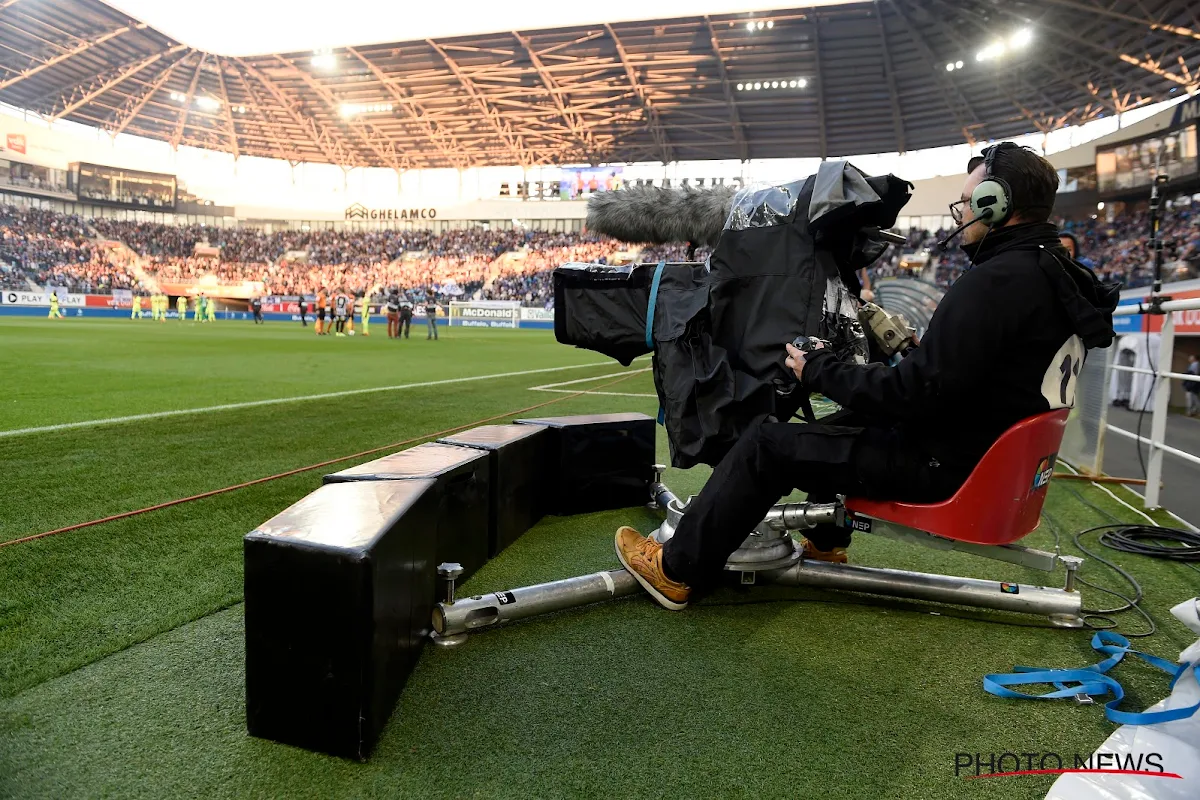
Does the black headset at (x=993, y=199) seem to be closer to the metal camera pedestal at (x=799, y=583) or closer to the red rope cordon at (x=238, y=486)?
the metal camera pedestal at (x=799, y=583)

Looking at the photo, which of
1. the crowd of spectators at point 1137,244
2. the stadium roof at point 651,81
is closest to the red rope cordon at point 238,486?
the crowd of spectators at point 1137,244

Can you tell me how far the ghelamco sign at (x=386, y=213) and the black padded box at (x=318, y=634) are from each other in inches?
2131

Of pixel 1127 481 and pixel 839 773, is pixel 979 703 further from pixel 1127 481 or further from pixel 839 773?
pixel 1127 481

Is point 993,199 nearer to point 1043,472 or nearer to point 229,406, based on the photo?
point 1043,472

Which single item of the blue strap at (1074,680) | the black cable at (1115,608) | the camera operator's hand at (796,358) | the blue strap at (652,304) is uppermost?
the blue strap at (652,304)

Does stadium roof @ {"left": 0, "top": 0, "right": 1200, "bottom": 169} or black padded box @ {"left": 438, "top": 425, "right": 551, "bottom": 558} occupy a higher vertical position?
stadium roof @ {"left": 0, "top": 0, "right": 1200, "bottom": 169}

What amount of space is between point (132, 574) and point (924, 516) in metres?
2.56

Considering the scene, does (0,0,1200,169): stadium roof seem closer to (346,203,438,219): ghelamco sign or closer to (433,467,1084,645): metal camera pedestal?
(346,203,438,219): ghelamco sign

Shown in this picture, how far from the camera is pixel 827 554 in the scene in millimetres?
3098

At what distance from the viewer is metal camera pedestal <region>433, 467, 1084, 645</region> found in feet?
7.27

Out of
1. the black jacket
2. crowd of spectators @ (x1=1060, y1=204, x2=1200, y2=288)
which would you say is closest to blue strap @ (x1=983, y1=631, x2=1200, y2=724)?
the black jacket

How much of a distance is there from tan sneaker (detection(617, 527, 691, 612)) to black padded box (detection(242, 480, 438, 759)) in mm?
1040

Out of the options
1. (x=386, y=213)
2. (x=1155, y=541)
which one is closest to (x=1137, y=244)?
(x=1155, y=541)

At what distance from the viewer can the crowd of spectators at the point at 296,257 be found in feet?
140
